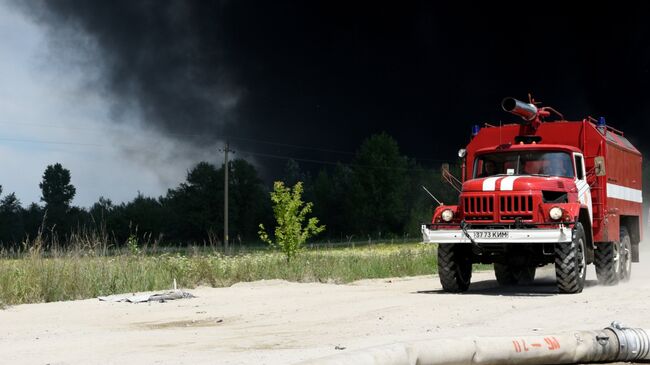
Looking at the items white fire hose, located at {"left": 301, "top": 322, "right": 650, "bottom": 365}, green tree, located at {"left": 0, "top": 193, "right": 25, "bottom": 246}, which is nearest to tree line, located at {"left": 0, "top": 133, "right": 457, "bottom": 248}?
green tree, located at {"left": 0, "top": 193, "right": 25, "bottom": 246}

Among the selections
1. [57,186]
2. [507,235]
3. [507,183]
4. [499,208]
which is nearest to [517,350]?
[507,235]

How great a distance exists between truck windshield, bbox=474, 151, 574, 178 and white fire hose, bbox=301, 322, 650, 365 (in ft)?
29.5

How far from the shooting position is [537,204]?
17047mm

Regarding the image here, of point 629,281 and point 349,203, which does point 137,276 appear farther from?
point 349,203

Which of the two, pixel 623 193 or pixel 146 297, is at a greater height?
pixel 623 193

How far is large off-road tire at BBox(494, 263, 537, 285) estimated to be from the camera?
2183cm

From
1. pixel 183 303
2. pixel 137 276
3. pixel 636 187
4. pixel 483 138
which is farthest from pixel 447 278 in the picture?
pixel 636 187

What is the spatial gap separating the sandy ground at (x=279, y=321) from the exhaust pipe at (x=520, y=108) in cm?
371

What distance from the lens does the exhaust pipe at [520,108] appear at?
18234mm

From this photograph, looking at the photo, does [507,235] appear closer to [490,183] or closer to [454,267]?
[490,183]

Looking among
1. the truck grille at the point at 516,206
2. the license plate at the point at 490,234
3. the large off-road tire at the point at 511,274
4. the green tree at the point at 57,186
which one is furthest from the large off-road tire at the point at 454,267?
the green tree at the point at 57,186

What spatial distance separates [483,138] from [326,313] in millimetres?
7422

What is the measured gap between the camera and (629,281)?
22.1 metres

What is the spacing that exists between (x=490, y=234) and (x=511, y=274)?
18.1ft
